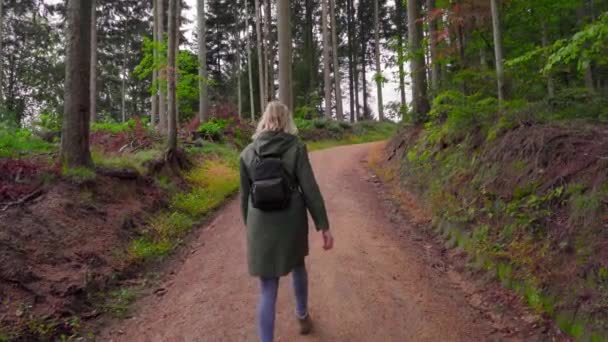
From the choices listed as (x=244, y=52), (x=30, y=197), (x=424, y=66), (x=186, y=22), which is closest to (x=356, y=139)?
(x=424, y=66)

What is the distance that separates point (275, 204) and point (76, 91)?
17.5ft

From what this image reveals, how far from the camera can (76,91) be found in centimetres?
680

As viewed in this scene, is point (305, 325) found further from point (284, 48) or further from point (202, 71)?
point (202, 71)

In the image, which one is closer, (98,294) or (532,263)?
(532,263)

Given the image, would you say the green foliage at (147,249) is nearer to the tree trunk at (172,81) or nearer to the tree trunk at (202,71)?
the tree trunk at (172,81)

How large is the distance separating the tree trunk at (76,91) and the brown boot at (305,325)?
16.6 feet

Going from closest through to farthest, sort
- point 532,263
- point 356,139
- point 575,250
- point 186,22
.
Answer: point 575,250 → point 532,263 → point 356,139 → point 186,22

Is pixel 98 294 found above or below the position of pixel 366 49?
below

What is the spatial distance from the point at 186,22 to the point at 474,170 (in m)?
25.0

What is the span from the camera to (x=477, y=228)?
533 centimetres

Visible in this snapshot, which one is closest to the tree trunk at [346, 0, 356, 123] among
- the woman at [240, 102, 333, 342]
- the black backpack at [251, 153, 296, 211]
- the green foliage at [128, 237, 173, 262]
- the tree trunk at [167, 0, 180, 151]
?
the tree trunk at [167, 0, 180, 151]

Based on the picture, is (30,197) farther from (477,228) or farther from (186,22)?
(186,22)

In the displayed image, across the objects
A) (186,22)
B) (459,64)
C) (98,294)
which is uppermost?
(186,22)

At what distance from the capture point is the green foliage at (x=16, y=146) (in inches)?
279
